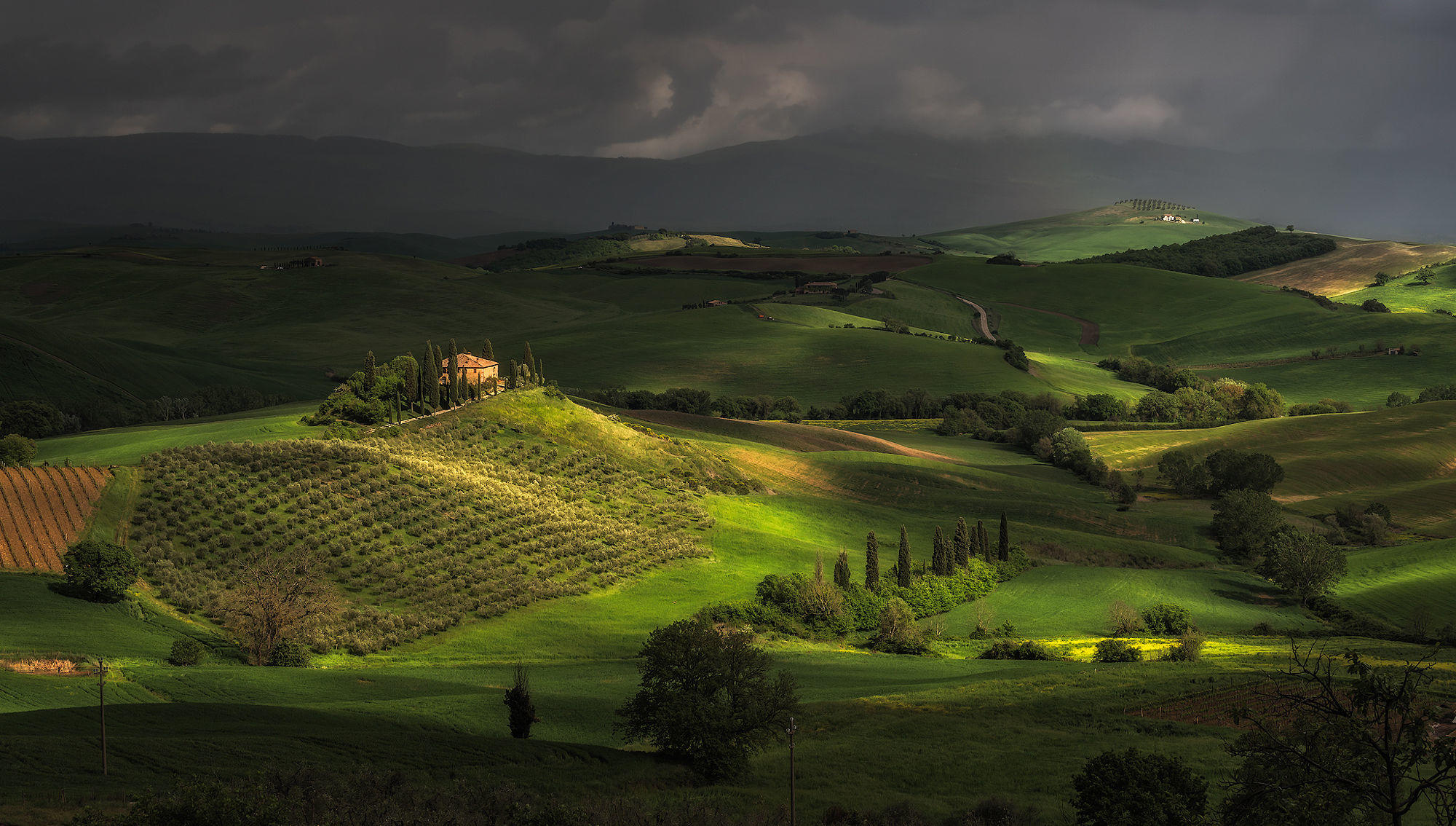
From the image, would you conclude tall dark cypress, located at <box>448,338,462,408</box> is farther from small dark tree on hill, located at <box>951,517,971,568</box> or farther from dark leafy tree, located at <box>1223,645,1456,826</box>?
dark leafy tree, located at <box>1223,645,1456,826</box>

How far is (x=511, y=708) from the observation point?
3803cm

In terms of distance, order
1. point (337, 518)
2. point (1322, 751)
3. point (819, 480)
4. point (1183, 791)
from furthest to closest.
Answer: point (819, 480) → point (337, 518) → point (1183, 791) → point (1322, 751)

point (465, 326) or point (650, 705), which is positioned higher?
point (465, 326)

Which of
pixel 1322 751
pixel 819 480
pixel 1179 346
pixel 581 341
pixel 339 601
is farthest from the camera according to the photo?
pixel 1179 346

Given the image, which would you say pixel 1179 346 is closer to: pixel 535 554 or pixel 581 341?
pixel 581 341

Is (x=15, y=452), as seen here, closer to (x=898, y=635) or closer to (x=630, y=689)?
(x=630, y=689)

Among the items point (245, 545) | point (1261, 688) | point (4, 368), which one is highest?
point (4, 368)

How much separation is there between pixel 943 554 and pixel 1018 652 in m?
14.8

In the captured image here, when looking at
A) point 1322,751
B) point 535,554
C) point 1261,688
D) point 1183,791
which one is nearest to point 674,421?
point 535,554

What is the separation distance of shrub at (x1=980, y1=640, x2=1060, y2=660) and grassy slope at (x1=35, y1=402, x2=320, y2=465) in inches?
2007

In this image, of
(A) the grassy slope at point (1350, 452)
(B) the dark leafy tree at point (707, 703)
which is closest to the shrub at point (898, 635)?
(B) the dark leafy tree at point (707, 703)

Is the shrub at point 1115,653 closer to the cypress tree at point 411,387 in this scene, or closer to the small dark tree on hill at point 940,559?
the small dark tree on hill at point 940,559

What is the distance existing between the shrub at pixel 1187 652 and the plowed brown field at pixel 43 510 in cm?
5694

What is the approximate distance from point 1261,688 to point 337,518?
5000 centimetres
